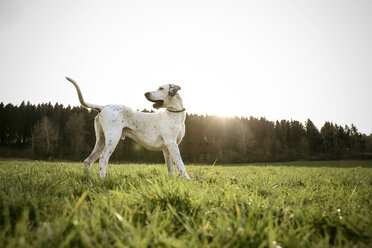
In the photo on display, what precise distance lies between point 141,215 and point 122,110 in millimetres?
3681

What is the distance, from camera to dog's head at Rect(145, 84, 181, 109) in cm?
507

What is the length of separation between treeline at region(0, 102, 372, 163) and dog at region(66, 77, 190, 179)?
44781 mm

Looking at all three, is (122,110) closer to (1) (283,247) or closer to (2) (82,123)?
(1) (283,247)

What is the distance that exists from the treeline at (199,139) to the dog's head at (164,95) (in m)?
45.0

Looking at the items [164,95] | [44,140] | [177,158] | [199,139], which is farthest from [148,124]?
[44,140]

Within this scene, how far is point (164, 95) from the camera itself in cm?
518

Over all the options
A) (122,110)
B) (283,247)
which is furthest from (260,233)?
(122,110)

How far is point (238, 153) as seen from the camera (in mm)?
56438

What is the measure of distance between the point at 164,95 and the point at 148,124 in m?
0.91

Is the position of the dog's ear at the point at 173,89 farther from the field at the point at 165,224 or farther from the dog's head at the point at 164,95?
the field at the point at 165,224

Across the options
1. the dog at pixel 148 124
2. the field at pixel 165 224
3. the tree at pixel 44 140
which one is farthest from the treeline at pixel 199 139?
the field at pixel 165 224

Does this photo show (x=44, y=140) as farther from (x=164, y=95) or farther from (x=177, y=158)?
(x=177, y=158)

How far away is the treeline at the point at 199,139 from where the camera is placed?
48.2 meters

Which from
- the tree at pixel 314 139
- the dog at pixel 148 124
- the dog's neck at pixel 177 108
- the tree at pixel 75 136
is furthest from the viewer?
the tree at pixel 314 139
